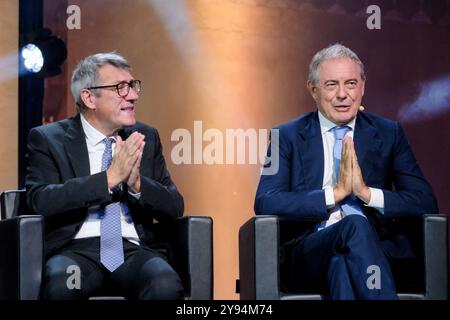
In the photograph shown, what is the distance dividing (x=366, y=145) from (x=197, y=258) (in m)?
0.88

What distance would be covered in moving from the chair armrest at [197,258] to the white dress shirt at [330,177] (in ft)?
1.65

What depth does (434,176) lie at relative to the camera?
4.80 meters

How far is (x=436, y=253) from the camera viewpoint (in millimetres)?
3227

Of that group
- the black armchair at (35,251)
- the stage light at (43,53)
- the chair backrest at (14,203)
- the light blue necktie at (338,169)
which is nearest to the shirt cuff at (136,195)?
the black armchair at (35,251)

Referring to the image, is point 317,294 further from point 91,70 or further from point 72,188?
point 91,70

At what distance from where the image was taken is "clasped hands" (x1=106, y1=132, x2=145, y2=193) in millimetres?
3174

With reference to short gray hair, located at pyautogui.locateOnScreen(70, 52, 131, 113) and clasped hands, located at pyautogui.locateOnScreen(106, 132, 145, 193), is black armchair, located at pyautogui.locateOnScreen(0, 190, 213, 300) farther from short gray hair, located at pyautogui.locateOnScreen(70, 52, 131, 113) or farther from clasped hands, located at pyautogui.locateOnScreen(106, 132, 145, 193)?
Answer: short gray hair, located at pyautogui.locateOnScreen(70, 52, 131, 113)

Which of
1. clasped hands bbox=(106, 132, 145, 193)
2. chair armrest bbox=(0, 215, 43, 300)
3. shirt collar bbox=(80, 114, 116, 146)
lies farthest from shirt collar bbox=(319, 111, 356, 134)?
chair armrest bbox=(0, 215, 43, 300)

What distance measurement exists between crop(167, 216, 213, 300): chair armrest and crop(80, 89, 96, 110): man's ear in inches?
24.8

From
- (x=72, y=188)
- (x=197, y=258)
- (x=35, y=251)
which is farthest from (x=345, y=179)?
(x=35, y=251)

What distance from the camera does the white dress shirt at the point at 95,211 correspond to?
3254mm

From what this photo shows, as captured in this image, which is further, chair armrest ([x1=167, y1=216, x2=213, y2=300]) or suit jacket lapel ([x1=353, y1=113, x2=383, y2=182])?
suit jacket lapel ([x1=353, y1=113, x2=383, y2=182])
